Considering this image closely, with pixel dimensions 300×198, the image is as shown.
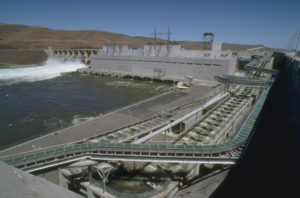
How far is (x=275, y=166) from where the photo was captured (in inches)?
679

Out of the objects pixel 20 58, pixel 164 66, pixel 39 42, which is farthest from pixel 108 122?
pixel 39 42

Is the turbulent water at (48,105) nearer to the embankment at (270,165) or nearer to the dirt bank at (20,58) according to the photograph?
the embankment at (270,165)

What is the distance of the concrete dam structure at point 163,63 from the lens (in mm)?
49375

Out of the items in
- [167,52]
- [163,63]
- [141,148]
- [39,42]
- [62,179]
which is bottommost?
[62,179]

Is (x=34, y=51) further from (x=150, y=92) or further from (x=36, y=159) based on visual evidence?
(x=36, y=159)

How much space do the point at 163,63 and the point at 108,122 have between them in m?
37.4

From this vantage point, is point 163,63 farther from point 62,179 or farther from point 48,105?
point 62,179

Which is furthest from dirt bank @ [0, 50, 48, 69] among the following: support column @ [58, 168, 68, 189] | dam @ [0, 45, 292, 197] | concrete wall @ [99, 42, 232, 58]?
support column @ [58, 168, 68, 189]

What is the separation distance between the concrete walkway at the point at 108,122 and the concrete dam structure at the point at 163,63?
15.6 metres

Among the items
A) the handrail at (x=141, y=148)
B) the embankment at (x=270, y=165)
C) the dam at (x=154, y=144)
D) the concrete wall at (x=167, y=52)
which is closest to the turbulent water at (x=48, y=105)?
the dam at (x=154, y=144)

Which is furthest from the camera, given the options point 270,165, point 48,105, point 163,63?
point 163,63

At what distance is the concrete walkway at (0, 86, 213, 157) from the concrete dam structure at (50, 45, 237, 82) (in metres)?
15.6

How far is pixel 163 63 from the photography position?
2222 inches

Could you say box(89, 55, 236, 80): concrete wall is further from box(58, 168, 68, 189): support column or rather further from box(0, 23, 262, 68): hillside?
box(58, 168, 68, 189): support column
